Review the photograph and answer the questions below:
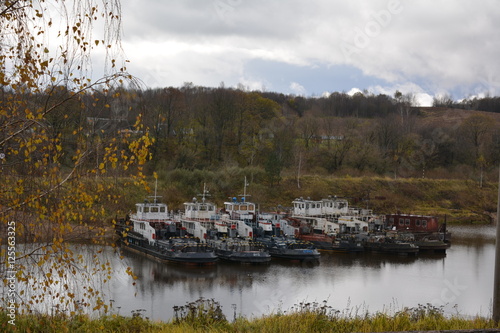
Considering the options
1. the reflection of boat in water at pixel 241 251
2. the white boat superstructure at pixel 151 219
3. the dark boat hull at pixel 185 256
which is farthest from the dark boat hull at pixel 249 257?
the white boat superstructure at pixel 151 219

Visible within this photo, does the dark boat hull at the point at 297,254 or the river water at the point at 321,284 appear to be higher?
the dark boat hull at the point at 297,254

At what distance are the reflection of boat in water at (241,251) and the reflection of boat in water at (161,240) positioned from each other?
1.09 meters

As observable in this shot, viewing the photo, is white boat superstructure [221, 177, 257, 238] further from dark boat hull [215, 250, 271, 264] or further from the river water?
the river water

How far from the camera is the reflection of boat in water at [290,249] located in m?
25.6

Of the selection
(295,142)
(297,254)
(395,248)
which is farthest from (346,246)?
(295,142)

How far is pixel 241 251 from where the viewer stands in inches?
993

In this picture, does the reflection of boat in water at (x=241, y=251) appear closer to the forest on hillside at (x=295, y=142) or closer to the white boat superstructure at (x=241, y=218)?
the white boat superstructure at (x=241, y=218)

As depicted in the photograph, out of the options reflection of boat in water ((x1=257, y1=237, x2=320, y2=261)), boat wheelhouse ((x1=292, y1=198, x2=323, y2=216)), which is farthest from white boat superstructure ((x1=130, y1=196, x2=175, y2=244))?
boat wheelhouse ((x1=292, y1=198, x2=323, y2=216))

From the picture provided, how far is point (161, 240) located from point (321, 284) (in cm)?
1000

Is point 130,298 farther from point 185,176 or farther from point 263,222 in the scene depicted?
point 185,176

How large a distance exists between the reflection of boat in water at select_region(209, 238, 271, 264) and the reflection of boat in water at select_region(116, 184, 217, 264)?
1.09m

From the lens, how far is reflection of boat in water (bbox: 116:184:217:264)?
24062 millimetres

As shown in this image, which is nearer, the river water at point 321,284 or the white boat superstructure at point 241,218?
the river water at point 321,284

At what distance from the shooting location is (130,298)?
17.0m
